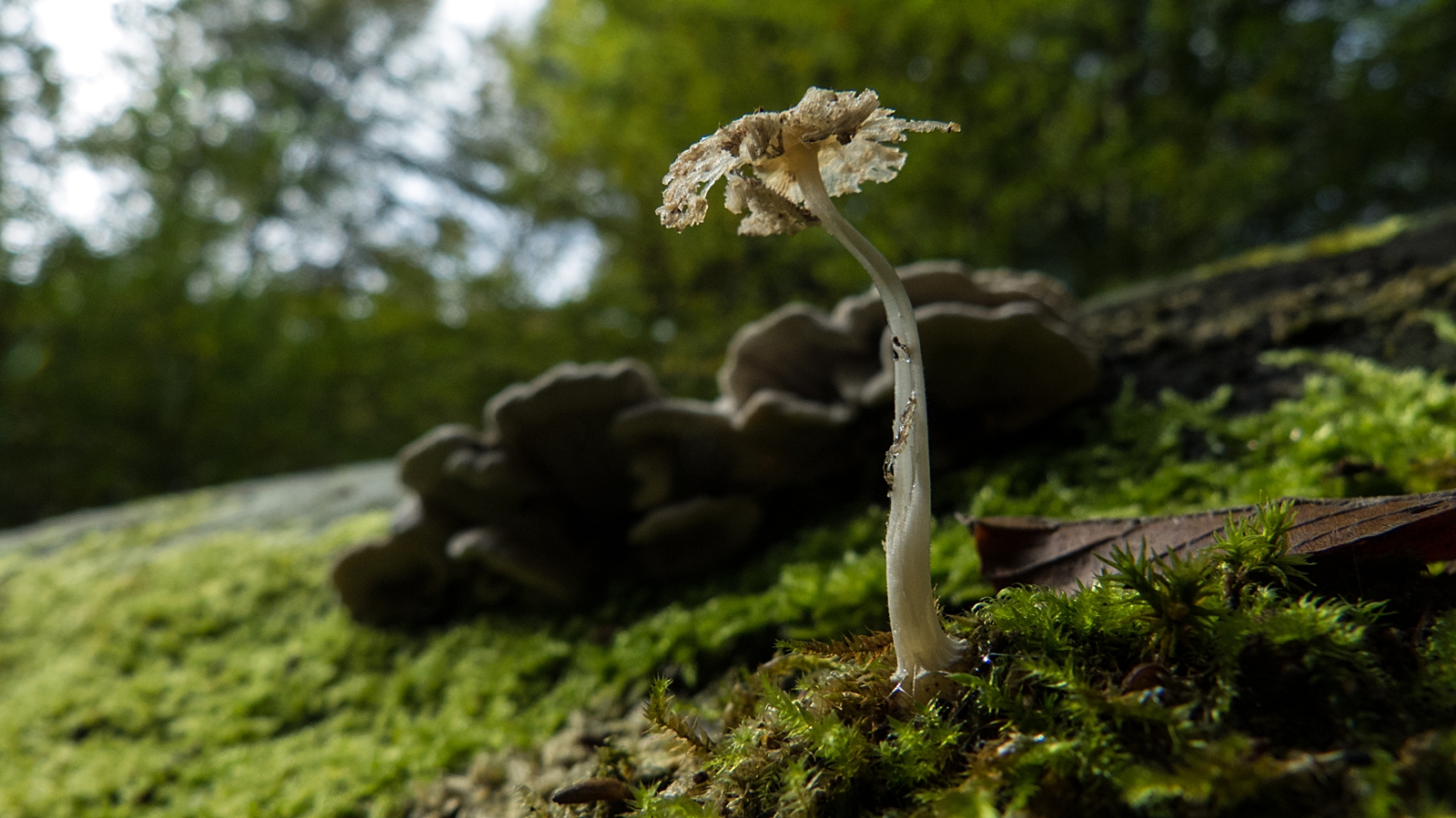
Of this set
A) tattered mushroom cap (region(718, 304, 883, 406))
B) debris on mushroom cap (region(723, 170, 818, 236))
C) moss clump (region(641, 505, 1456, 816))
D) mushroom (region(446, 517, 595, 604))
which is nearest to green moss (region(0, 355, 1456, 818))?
moss clump (region(641, 505, 1456, 816))

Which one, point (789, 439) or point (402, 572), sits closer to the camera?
point (789, 439)

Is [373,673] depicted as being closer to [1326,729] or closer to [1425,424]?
[1326,729]

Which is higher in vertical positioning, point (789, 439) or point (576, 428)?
point (576, 428)

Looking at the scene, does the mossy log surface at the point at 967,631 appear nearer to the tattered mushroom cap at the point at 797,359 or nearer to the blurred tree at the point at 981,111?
the tattered mushroom cap at the point at 797,359

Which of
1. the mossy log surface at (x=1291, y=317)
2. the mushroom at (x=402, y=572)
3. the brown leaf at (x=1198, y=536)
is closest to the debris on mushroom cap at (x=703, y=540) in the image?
the mushroom at (x=402, y=572)

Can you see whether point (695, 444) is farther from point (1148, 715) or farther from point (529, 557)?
point (1148, 715)

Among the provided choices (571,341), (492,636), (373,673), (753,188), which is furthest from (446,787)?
(571,341)

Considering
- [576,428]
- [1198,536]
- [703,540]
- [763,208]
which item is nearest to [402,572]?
[576,428]

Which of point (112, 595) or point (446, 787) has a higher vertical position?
point (112, 595)
